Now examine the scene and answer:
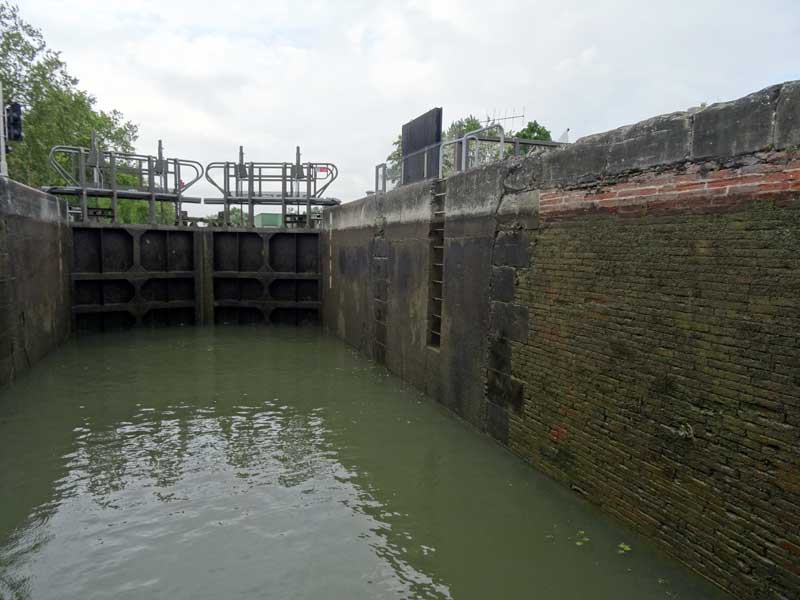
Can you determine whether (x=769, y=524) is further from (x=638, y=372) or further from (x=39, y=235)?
(x=39, y=235)

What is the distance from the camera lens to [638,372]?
473cm

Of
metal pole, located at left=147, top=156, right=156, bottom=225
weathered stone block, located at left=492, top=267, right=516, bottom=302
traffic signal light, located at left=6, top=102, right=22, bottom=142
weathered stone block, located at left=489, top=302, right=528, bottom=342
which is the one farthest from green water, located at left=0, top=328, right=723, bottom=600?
metal pole, located at left=147, top=156, right=156, bottom=225

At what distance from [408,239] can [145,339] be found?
7.38 m

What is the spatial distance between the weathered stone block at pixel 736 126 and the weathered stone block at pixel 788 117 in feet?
0.15

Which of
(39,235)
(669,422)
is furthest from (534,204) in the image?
(39,235)

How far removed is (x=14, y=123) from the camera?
10.6 metres

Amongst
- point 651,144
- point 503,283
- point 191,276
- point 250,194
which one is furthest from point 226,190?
point 651,144

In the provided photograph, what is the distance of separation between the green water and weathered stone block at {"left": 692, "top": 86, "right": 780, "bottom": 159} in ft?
10.0

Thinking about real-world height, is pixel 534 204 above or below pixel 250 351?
above

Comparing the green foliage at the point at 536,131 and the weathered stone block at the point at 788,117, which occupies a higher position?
the green foliage at the point at 536,131

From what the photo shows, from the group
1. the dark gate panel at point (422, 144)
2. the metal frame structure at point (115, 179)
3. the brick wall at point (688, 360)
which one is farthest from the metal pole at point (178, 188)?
the brick wall at point (688, 360)

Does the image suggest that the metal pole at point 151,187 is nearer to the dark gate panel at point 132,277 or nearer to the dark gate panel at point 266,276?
the dark gate panel at point 132,277

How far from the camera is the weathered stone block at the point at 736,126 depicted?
3684 mm

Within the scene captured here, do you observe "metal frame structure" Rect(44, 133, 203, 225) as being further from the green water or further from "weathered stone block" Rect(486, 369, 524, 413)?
"weathered stone block" Rect(486, 369, 524, 413)
